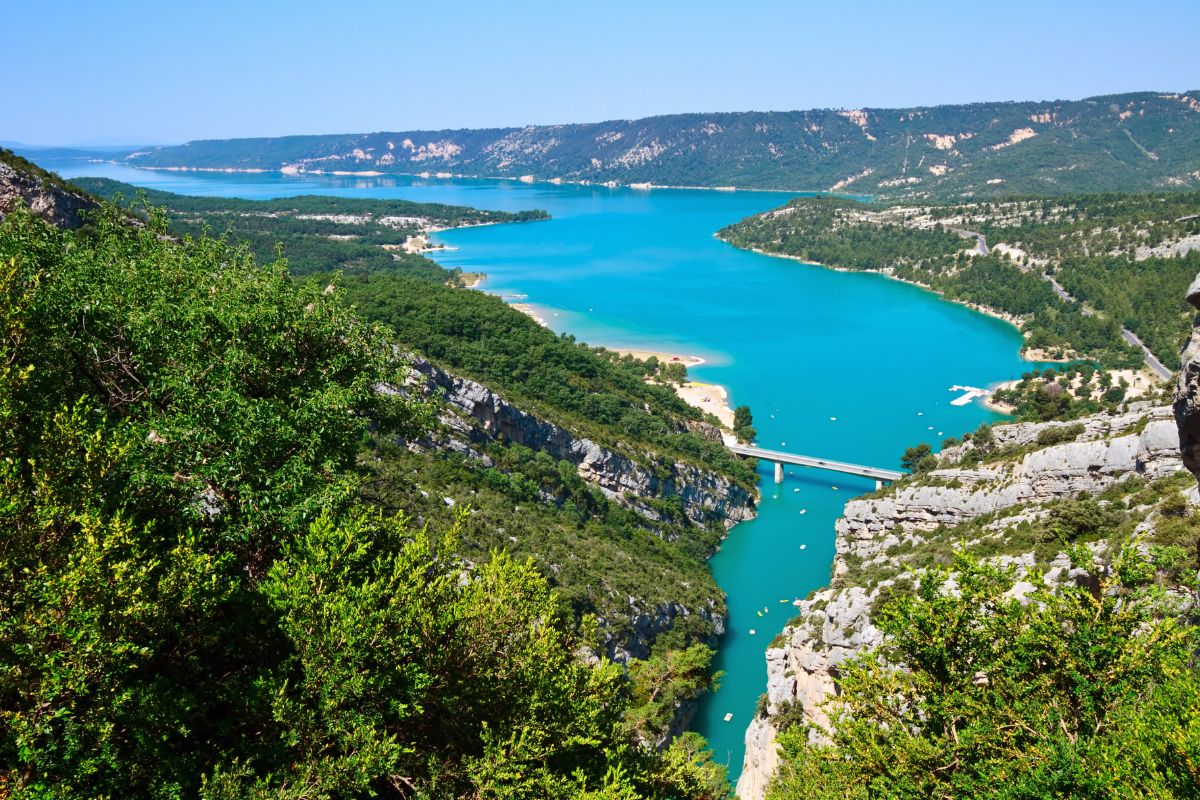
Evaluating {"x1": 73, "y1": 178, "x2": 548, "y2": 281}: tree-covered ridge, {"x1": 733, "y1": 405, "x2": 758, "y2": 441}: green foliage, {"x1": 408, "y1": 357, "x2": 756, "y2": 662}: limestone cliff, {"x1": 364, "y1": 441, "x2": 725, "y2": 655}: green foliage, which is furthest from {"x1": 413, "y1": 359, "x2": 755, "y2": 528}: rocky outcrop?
{"x1": 73, "y1": 178, "x2": 548, "y2": 281}: tree-covered ridge

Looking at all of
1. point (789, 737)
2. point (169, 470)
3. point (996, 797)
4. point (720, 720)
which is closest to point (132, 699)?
point (169, 470)

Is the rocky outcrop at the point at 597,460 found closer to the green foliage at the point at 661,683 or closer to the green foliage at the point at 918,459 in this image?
the green foliage at the point at 918,459

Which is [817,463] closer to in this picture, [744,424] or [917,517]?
[744,424]

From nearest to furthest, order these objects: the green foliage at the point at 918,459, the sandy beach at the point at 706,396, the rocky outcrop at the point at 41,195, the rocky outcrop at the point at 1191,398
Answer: the rocky outcrop at the point at 1191,398, the rocky outcrop at the point at 41,195, the green foliage at the point at 918,459, the sandy beach at the point at 706,396

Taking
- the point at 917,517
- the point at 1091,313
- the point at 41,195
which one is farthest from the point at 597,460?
the point at 1091,313

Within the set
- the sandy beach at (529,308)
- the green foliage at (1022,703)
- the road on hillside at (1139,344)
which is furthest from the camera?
the sandy beach at (529,308)

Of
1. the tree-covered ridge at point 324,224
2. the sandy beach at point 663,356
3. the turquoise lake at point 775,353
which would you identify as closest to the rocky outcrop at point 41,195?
the turquoise lake at point 775,353
